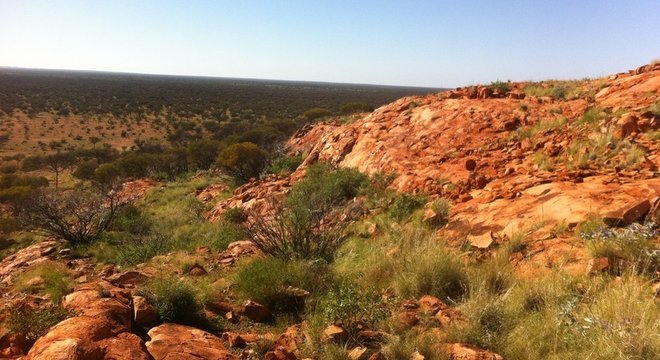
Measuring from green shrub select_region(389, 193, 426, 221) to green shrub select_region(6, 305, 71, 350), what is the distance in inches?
196

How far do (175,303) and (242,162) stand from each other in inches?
506

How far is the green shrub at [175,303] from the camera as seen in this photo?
3.83 m

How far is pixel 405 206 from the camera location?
23.2 ft

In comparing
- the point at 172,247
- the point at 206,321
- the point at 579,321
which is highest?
the point at 579,321

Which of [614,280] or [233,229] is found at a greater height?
[614,280]

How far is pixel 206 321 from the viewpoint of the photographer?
399 centimetres

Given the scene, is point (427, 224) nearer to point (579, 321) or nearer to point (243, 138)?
point (579, 321)

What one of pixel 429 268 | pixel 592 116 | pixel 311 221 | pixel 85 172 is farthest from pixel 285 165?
pixel 85 172

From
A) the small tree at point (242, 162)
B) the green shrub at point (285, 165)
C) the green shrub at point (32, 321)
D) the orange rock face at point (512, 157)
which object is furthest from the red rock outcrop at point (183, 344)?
the small tree at point (242, 162)

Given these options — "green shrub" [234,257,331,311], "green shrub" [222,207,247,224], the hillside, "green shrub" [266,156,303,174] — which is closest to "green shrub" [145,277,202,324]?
the hillside

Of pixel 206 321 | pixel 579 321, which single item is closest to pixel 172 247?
pixel 206 321

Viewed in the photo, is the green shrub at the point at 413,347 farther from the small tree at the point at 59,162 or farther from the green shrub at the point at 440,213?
the small tree at the point at 59,162

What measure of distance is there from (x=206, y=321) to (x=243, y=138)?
21058 mm

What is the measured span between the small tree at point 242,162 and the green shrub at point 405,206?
9523mm
